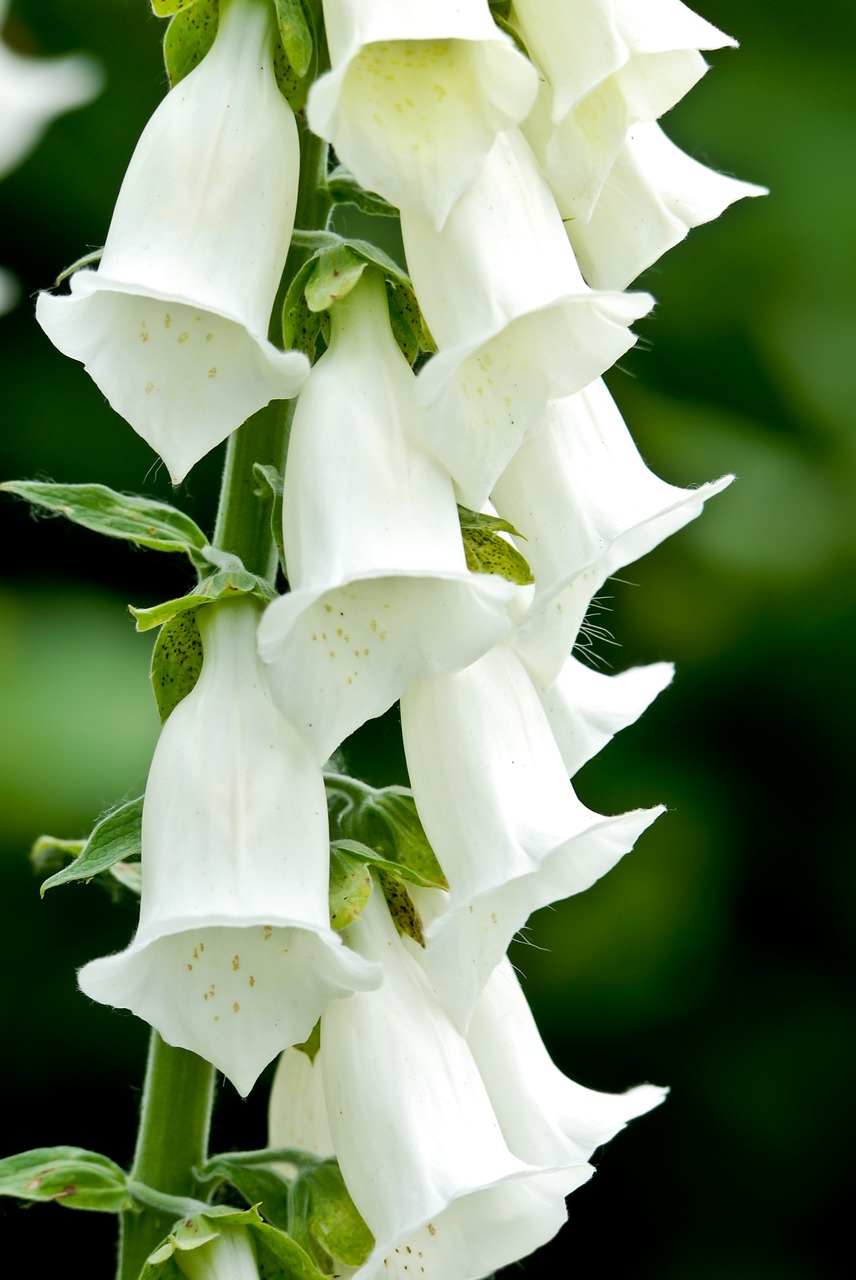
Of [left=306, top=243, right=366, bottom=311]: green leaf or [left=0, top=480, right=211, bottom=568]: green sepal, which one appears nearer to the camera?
[left=306, top=243, right=366, bottom=311]: green leaf

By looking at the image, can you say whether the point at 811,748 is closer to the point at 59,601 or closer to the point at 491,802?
the point at 59,601

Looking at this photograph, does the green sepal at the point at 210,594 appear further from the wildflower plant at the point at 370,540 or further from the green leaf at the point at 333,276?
the green leaf at the point at 333,276

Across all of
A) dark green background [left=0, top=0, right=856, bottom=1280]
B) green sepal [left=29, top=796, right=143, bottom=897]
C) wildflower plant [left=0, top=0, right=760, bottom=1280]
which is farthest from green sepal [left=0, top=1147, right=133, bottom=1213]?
dark green background [left=0, top=0, right=856, bottom=1280]

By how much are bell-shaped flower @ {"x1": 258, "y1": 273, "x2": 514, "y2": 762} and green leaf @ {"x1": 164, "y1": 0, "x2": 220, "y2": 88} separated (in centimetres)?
18

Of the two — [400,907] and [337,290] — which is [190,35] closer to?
[337,290]

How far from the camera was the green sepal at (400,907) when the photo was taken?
1017 mm

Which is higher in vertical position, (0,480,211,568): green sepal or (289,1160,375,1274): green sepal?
(0,480,211,568): green sepal

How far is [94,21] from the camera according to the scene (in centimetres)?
286

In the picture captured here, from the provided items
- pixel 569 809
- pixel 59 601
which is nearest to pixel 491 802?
pixel 569 809

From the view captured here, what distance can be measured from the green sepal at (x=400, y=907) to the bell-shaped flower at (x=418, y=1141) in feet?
0.07

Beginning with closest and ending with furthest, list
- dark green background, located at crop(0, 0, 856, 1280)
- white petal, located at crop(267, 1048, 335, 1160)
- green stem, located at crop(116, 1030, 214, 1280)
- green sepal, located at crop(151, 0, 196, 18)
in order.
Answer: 1. green sepal, located at crop(151, 0, 196, 18)
2. green stem, located at crop(116, 1030, 214, 1280)
3. white petal, located at crop(267, 1048, 335, 1160)
4. dark green background, located at crop(0, 0, 856, 1280)

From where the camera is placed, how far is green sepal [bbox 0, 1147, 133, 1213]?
39.3 inches

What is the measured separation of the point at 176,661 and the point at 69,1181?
0.35 metres

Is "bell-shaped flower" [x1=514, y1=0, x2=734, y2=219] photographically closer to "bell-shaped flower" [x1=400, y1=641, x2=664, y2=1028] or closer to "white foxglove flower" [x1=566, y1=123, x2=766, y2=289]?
"white foxglove flower" [x1=566, y1=123, x2=766, y2=289]
